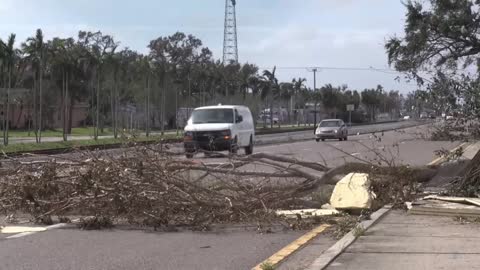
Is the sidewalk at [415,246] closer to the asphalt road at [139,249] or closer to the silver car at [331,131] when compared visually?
the asphalt road at [139,249]

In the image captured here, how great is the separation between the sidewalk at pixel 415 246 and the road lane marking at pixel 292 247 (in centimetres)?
77

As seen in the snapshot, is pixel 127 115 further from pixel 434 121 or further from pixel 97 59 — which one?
pixel 434 121

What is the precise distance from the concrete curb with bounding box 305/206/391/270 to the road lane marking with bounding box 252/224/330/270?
21.1 inches

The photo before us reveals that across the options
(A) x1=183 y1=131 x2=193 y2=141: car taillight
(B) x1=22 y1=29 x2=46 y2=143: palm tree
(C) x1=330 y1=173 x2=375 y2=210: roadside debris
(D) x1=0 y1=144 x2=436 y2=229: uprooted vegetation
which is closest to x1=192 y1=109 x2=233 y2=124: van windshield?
(A) x1=183 y1=131 x2=193 y2=141: car taillight

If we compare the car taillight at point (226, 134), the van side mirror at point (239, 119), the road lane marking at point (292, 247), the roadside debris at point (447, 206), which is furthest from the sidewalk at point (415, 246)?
the van side mirror at point (239, 119)

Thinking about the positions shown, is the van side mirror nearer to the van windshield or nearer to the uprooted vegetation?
the van windshield

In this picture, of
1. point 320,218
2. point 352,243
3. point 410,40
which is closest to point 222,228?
point 320,218

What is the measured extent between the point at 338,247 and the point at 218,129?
17759mm

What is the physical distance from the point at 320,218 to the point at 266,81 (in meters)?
75.3

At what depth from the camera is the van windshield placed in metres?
26.0

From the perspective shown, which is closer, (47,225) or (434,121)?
(47,225)

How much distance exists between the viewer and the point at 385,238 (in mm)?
8289

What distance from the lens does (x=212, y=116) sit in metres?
26.2

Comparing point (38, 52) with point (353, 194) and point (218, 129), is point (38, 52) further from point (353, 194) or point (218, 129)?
point (353, 194)
